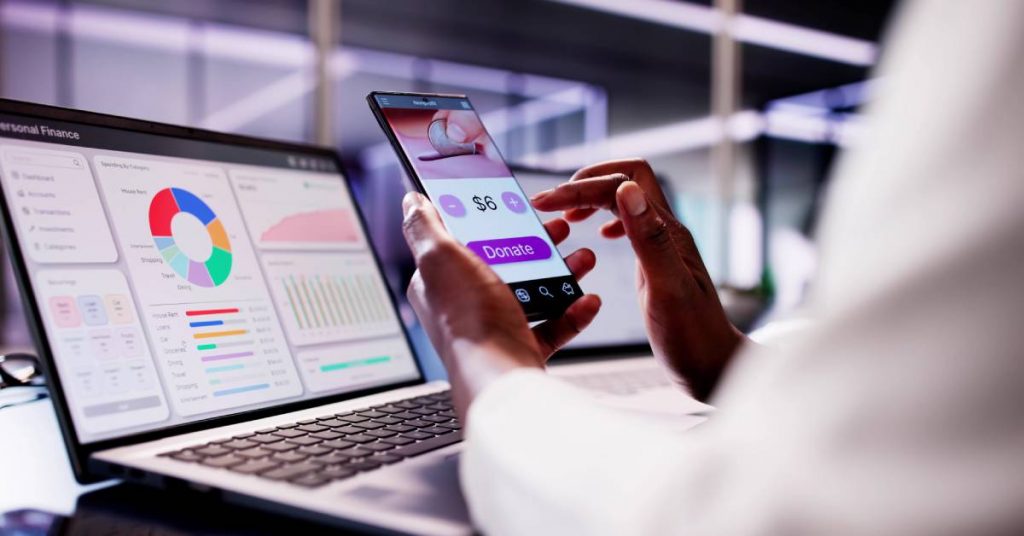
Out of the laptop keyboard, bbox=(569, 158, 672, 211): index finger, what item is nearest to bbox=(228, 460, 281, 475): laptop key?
the laptop keyboard

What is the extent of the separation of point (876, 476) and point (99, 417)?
565mm

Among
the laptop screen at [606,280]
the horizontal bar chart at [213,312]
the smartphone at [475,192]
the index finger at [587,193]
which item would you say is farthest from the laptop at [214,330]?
the laptop screen at [606,280]

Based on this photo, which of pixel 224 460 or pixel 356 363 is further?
pixel 356 363

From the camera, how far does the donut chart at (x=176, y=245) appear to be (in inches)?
27.9

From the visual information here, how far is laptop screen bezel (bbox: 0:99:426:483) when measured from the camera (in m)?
0.56

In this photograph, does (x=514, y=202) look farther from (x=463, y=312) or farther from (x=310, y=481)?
(x=310, y=481)

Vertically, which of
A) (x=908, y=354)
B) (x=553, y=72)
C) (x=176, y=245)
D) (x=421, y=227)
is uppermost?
(x=553, y=72)

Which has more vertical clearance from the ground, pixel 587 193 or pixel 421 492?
pixel 587 193

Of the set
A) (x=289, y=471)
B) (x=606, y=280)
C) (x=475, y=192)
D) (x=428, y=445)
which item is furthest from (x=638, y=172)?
(x=289, y=471)

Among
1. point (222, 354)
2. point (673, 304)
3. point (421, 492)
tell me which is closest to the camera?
point (421, 492)

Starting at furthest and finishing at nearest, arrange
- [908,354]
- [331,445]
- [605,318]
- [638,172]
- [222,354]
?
[605,318] < [638,172] < [222,354] < [331,445] < [908,354]

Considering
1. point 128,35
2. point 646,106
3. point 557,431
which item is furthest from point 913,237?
point 646,106

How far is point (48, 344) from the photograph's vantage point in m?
0.58

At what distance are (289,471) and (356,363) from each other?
0.35 m
